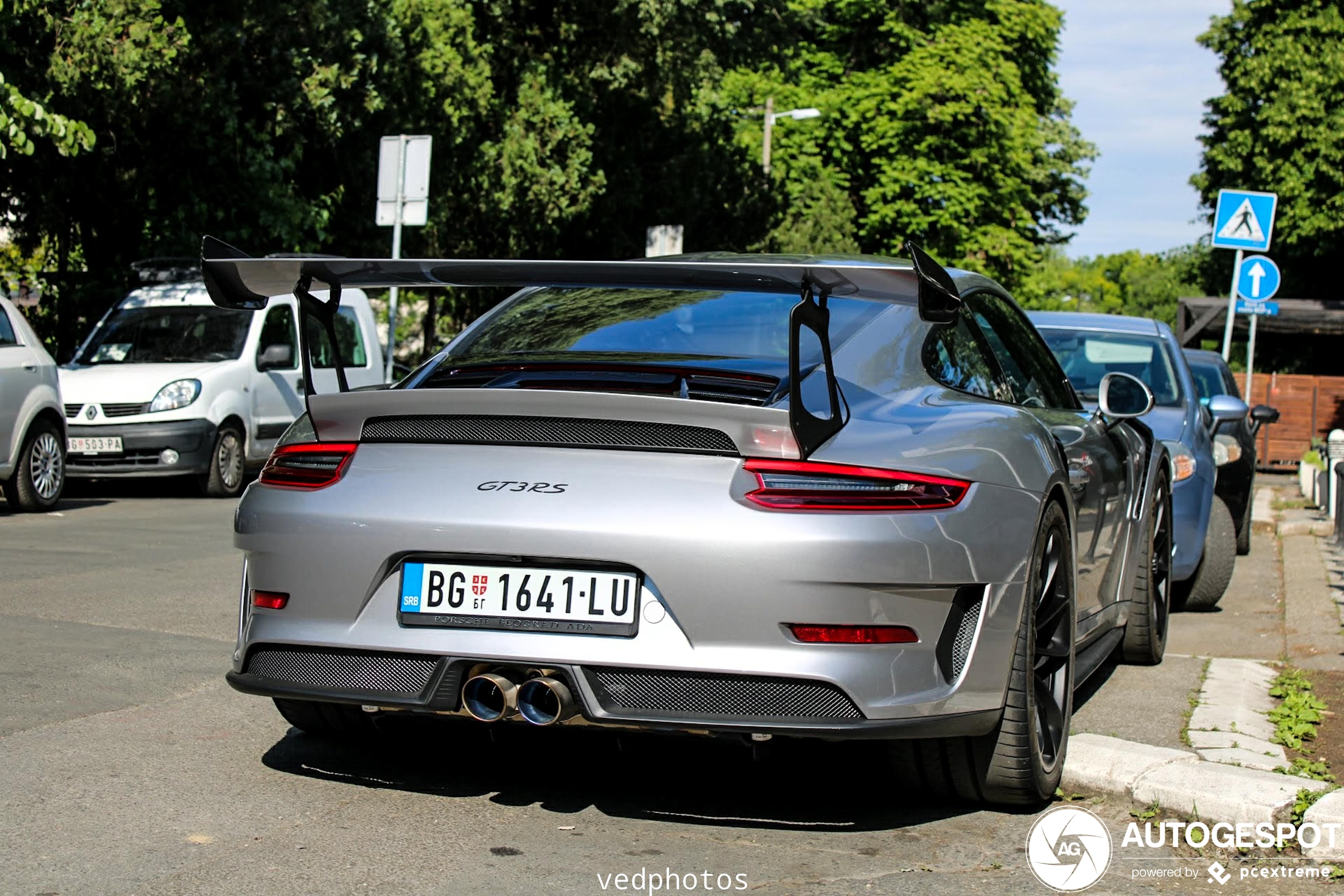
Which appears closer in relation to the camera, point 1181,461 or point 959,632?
point 959,632

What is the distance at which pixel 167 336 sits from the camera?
15.6 meters

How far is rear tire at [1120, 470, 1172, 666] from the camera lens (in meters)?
6.57

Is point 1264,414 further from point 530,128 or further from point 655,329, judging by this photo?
point 530,128

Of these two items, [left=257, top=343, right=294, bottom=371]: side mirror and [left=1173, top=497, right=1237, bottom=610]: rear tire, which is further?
[left=257, top=343, right=294, bottom=371]: side mirror

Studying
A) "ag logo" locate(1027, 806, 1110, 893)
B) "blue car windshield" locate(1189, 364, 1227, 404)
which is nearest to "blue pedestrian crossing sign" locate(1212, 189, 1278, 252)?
"blue car windshield" locate(1189, 364, 1227, 404)

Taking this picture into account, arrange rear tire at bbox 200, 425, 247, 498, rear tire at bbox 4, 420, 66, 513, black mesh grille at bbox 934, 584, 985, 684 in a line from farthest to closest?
rear tire at bbox 200, 425, 247, 498
rear tire at bbox 4, 420, 66, 513
black mesh grille at bbox 934, 584, 985, 684

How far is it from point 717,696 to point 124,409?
11.7 meters

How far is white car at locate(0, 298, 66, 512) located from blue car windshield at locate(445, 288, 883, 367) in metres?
8.01

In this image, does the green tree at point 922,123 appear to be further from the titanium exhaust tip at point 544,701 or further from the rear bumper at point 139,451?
the titanium exhaust tip at point 544,701

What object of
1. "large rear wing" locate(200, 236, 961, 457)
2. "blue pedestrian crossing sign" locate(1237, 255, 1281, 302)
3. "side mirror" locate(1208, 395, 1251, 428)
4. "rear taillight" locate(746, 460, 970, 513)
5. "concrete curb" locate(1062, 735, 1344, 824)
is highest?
"blue pedestrian crossing sign" locate(1237, 255, 1281, 302)

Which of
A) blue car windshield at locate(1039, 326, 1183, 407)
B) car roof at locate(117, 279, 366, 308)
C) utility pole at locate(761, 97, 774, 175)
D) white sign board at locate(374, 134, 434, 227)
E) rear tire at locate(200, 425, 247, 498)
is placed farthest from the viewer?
utility pole at locate(761, 97, 774, 175)

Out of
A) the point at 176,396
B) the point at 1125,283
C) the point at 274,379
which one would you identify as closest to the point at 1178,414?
the point at 176,396

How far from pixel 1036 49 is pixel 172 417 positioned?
37298 millimetres

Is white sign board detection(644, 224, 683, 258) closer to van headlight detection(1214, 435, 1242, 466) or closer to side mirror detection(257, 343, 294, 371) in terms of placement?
side mirror detection(257, 343, 294, 371)
